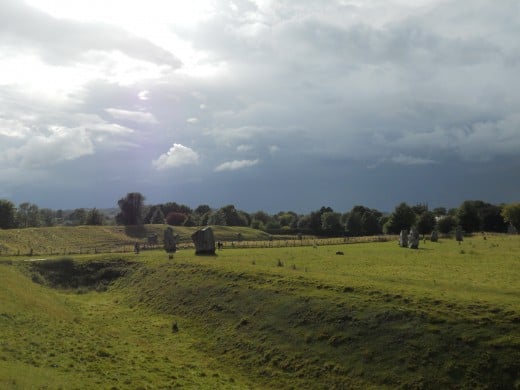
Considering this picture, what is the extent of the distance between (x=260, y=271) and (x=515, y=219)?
341 feet

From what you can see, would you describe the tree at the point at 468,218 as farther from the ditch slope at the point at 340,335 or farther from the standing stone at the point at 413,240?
the ditch slope at the point at 340,335

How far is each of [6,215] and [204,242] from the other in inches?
3888

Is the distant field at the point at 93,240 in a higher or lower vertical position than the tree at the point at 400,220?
lower

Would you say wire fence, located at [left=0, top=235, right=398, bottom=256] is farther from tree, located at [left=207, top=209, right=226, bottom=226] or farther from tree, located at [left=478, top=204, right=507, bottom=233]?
tree, located at [left=207, top=209, right=226, bottom=226]

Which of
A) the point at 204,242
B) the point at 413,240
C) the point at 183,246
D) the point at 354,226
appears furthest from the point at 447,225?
the point at 204,242

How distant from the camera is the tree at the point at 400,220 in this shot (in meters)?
125

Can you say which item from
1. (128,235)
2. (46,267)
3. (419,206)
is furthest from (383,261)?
(419,206)

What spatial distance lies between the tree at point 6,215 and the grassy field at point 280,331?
343 ft

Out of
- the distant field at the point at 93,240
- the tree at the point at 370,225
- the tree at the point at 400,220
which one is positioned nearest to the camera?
the distant field at the point at 93,240

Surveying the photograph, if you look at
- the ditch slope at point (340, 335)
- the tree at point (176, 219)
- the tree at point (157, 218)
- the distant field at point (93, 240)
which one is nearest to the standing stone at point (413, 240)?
the distant field at point (93, 240)

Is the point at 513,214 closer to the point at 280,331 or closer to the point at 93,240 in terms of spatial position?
the point at 93,240

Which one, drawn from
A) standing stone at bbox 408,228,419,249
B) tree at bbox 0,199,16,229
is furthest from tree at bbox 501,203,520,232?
tree at bbox 0,199,16,229

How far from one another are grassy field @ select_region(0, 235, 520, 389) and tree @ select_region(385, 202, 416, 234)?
81.3 meters

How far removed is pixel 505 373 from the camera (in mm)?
20422
